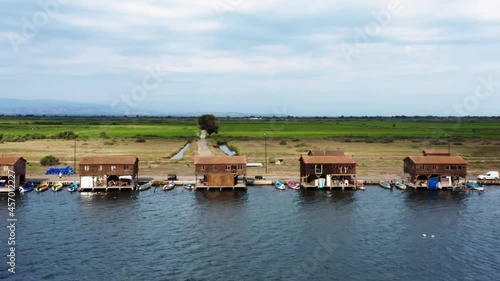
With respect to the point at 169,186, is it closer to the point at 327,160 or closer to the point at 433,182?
the point at 327,160

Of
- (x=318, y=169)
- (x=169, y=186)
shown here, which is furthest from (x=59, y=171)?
(x=318, y=169)

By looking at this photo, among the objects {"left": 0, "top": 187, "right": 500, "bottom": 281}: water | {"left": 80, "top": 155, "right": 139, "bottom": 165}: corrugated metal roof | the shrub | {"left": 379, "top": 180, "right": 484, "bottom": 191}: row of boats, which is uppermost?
{"left": 80, "top": 155, "right": 139, "bottom": 165}: corrugated metal roof

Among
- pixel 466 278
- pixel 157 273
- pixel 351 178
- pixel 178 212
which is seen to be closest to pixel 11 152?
pixel 178 212

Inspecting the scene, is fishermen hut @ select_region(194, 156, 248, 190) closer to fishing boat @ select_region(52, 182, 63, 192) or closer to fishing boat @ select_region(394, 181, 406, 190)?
fishing boat @ select_region(52, 182, 63, 192)

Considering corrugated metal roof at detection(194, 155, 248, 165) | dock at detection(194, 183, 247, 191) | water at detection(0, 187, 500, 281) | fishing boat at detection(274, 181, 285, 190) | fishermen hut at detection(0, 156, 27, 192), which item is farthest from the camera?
fishing boat at detection(274, 181, 285, 190)

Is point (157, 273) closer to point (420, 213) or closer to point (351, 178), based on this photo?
point (420, 213)

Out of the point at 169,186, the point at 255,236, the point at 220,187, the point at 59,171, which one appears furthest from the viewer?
the point at 59,171

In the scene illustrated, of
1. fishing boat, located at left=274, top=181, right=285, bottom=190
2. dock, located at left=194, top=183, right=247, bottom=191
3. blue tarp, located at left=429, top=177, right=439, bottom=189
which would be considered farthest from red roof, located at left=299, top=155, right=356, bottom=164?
blue tarp, located at left=429, top=177, right=439, bottom=189
